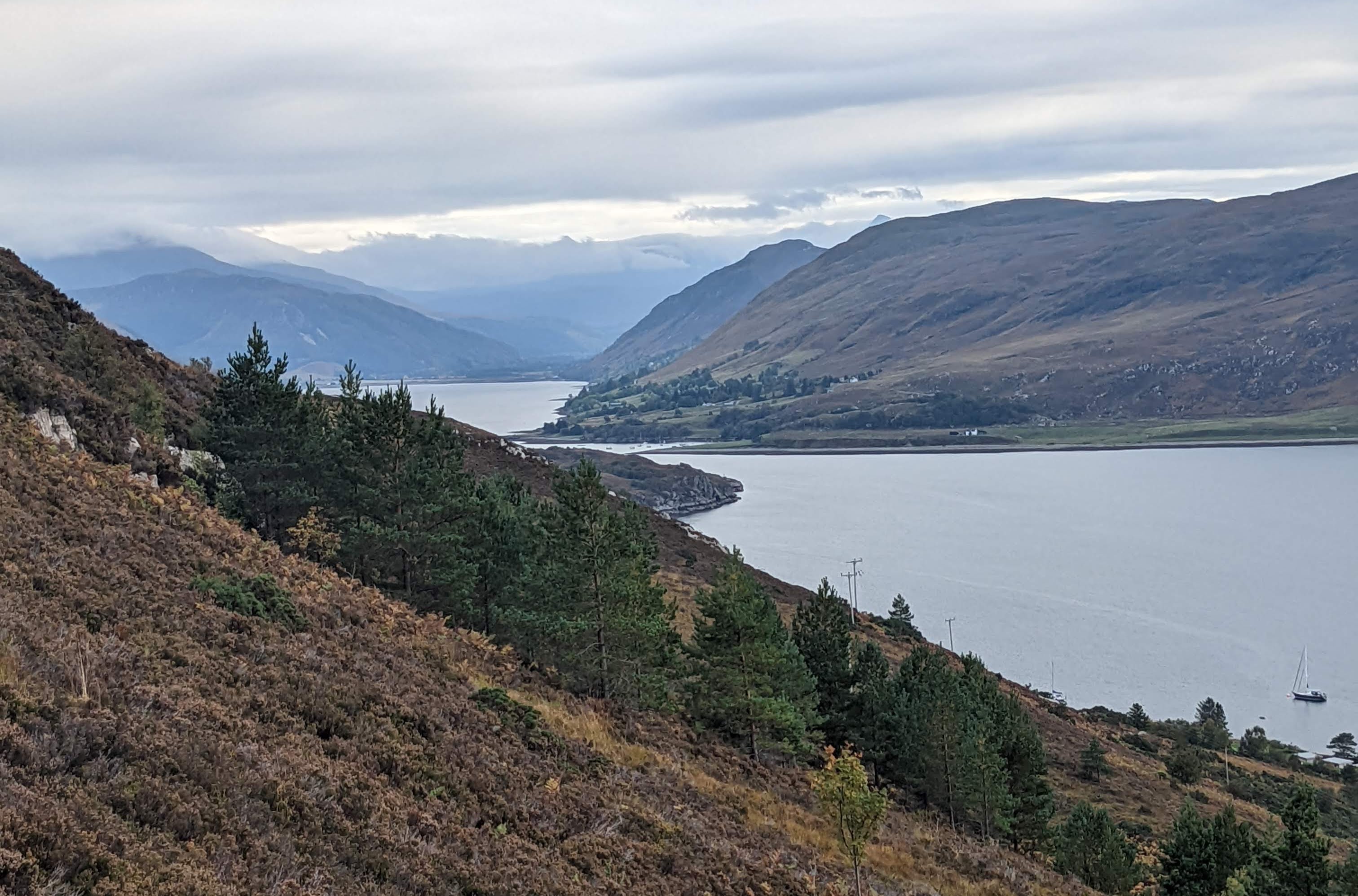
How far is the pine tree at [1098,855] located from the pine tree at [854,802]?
14.9 metres

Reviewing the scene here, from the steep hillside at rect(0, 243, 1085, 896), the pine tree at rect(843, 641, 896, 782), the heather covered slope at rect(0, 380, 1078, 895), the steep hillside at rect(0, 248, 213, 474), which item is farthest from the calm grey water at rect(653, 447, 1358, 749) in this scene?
the heather covered slope at rect(0, 380, 1078, 895)

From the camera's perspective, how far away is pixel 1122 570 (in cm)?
10906

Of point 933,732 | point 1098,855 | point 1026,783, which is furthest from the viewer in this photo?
point 1026,783

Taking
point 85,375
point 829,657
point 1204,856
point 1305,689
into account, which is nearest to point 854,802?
point 1204,856

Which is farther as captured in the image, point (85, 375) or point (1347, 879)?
point (85, 375)

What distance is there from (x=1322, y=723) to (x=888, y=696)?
174 feet

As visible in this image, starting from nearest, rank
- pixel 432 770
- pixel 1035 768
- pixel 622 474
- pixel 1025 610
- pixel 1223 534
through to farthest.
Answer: pixel 432 770
pixel 1035 768
pixel 1025 610
pixel 1223 534
pixel 622 474

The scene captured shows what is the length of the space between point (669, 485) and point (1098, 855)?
473ft

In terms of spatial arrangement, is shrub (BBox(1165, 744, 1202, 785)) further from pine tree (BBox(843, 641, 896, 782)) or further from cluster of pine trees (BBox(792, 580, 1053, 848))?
pine tree (BBox(843, 641, 896, 782))

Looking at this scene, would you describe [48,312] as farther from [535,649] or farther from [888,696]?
[888,696]

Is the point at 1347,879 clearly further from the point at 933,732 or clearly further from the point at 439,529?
the point at 439,529

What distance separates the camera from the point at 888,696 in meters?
35.1

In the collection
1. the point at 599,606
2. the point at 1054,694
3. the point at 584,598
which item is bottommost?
the point at 1054,694

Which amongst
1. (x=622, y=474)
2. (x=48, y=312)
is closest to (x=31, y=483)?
(x=48, y=312)
